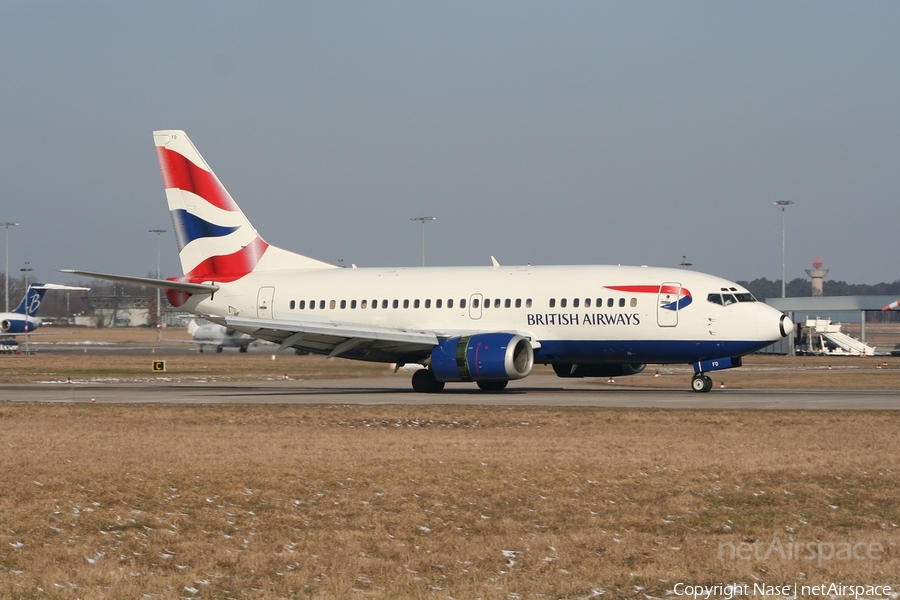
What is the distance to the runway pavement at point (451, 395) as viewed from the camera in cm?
3062

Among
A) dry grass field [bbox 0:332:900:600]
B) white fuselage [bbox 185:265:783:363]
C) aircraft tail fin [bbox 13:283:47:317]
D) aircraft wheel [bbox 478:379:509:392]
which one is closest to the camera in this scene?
dry grass field [bbox 0:332:900:600]

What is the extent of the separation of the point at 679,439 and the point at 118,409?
1423cm

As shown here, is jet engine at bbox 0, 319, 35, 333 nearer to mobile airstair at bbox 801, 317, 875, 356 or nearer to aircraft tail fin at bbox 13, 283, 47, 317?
aircraft tail fin at bbox 13, 283, 47, 317

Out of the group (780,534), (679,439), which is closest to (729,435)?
(679,439)

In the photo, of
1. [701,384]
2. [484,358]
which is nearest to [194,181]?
[484,358]

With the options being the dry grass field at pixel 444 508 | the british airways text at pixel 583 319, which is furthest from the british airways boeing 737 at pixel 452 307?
the dry grass field at pixel 444 508

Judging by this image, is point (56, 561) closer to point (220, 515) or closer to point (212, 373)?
point (220, 515)

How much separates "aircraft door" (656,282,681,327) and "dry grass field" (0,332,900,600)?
36.2 feet

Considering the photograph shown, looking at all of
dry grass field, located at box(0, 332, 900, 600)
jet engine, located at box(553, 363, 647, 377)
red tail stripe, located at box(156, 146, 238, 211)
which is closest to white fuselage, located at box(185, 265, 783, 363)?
jet engine, located at box(553, 363, 647, 377)

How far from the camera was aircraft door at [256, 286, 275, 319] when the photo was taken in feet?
135

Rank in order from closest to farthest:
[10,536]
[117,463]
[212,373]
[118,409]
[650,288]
→ [10,536] < [117,463] < [118,409] < [650,288] < [212,373]

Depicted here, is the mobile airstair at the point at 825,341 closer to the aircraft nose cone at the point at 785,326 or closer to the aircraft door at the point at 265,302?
the aircraft nose cone at the point at 785,326

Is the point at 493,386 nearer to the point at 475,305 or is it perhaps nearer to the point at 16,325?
the point at 475,305

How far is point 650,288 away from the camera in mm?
35844
